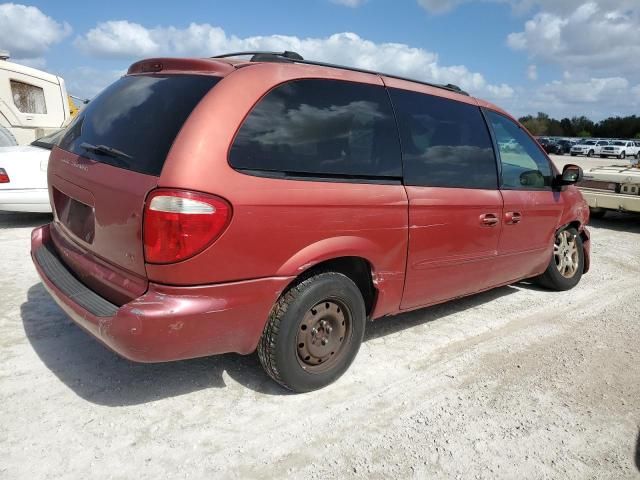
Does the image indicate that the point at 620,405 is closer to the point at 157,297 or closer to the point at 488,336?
the point at 488,336

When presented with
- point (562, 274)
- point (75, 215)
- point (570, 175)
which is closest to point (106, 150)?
point (75, 215)

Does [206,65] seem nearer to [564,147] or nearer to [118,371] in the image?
[118,371]

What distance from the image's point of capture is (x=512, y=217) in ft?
13.9

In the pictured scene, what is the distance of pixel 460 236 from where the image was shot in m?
3.76

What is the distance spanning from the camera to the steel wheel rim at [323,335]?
304 centimetres

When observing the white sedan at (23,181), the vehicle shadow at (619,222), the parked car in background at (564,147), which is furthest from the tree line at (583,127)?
the white sedan at (23,181)

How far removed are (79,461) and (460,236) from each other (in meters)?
2.71

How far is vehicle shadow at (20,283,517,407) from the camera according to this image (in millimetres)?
3037

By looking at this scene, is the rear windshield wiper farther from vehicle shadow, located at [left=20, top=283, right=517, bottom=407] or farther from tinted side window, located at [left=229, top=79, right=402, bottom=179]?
vehicle shadow, located at [left=20, top=283, right=517, bottom=407]

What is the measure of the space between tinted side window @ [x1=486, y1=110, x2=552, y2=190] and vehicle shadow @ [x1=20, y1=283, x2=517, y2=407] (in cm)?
183

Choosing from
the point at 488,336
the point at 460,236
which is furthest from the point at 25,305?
the point at 488,336

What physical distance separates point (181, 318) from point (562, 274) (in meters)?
4.22

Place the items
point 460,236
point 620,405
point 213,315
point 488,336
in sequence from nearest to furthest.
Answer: point 213,315, point 620,405, point 460,236, point 488,336

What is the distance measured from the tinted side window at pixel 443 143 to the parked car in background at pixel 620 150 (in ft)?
151
